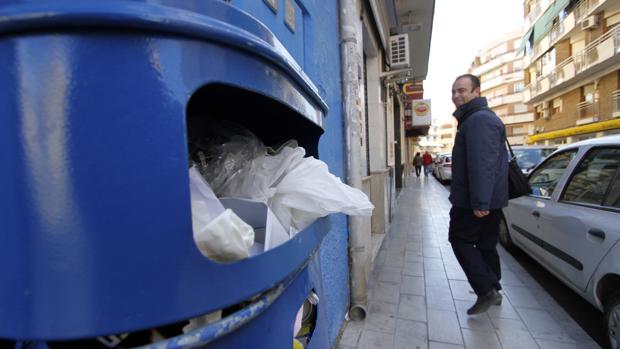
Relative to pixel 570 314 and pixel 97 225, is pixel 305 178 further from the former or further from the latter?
pixel 570 314

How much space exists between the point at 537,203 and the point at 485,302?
1.46m

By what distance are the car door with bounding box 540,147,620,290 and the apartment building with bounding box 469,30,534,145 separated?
46.3m

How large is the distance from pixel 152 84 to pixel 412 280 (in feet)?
12.9

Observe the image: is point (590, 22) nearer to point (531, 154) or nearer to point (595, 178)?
point (531, 154)

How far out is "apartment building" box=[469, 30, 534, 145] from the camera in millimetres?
44947

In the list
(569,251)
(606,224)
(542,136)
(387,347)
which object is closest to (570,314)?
(569,251)

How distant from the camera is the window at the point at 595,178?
8.69 ft

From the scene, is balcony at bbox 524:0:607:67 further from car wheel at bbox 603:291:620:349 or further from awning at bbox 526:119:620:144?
car wheel at bbox 603:291:620:349

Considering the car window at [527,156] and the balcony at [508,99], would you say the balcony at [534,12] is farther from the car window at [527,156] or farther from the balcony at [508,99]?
the car window at [527,156]

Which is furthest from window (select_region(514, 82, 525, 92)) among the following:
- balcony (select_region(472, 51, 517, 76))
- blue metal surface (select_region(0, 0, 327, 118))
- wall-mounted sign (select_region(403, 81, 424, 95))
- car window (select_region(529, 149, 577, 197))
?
blue metal surface (select_region(0, 0, 327, 118))

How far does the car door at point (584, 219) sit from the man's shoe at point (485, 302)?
638 millimetres

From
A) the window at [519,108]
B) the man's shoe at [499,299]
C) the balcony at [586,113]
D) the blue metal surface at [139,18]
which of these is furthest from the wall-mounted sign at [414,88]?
the window at [519,108]

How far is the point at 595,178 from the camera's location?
9.39 ft

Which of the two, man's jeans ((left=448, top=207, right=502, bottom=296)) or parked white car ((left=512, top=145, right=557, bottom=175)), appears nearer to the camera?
man's jeans ((left=448, top=207, right=502, bottom=296))
